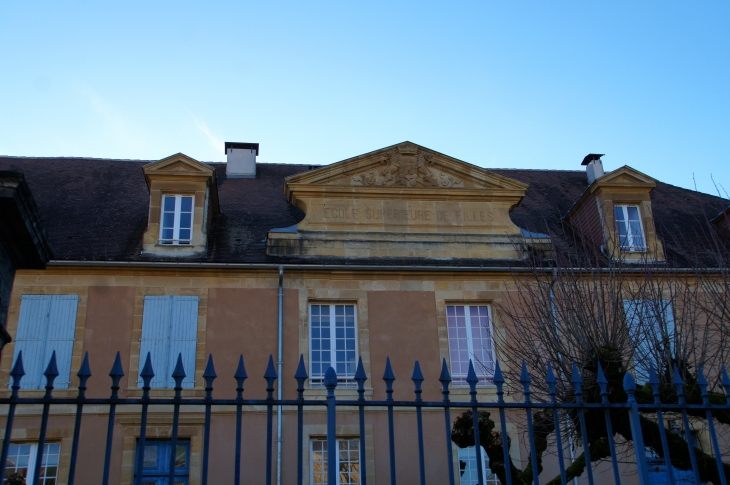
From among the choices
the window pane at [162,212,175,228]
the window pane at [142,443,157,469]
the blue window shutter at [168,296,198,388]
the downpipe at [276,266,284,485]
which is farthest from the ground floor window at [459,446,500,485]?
the window pane at [162,212,175,228]

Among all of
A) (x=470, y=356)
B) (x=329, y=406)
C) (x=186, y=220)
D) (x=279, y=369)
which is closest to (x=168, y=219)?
(x=186, y=220)

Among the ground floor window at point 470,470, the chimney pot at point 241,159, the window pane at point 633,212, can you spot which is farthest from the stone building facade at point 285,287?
the chimney pot at point 241,159

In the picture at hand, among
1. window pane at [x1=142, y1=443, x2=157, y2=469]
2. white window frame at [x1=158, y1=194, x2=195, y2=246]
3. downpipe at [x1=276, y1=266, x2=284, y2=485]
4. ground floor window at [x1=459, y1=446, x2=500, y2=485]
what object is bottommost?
ground floor window at [x1=459, y1=446, x2=500, y2=485]

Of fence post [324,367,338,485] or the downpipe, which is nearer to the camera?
fence post [324,367,338,485]

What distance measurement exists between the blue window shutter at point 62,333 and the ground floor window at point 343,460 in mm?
3757

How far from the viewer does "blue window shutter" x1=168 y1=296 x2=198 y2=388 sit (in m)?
11.3

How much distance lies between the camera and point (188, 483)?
34.9 feet

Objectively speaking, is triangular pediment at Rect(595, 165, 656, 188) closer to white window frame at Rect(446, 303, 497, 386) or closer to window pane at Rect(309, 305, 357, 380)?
white window frame at Rect(446, 303, 497, 386)

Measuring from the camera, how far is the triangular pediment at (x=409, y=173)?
13.4m

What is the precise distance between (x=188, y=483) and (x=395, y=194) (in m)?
5.82

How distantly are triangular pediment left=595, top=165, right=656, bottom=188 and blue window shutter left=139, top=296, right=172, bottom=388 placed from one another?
7.91 metres

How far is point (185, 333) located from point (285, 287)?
1680mm

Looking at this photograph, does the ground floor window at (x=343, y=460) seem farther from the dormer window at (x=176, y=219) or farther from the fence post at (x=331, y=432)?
the fence post at (x=331, y=432)

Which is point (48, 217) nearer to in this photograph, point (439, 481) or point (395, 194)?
point (395, 194)
